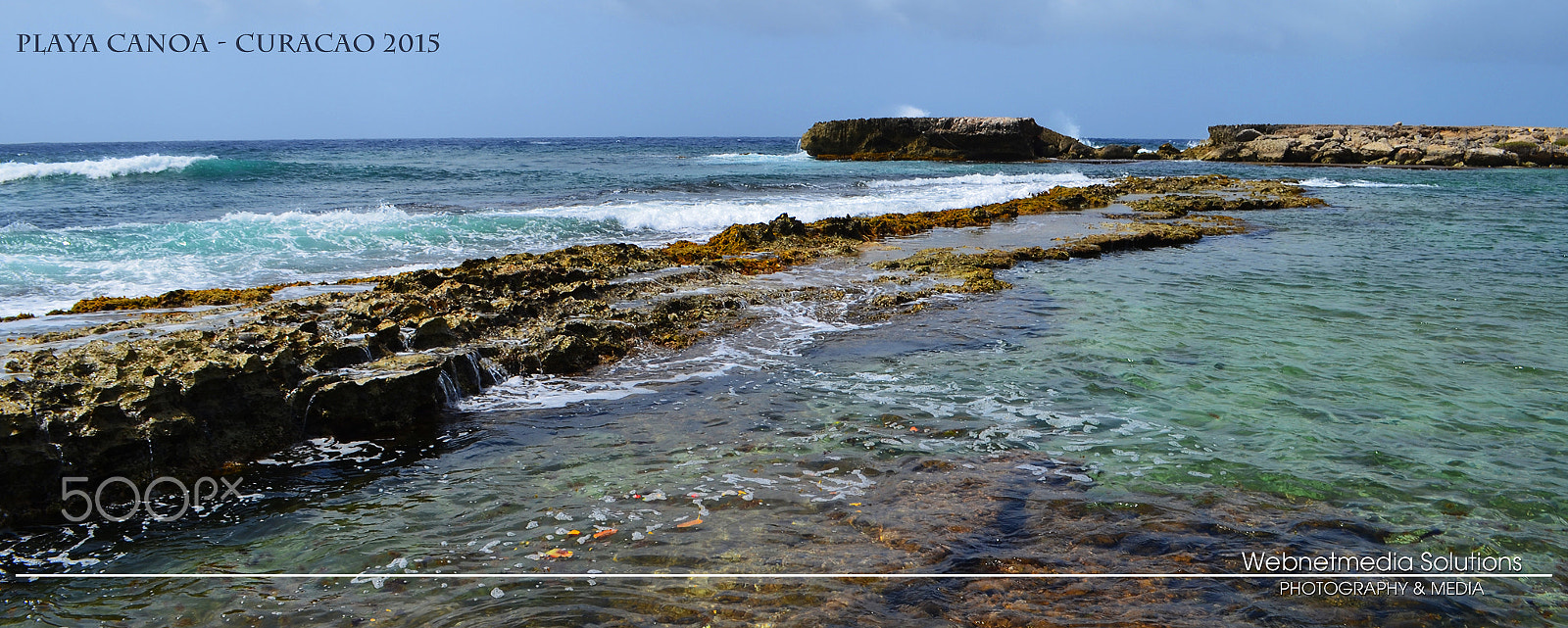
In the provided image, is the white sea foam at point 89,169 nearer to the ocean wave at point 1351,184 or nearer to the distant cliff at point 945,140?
the distant cliff at point 945,140

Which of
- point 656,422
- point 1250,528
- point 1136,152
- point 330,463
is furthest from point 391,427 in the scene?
point 1136,152

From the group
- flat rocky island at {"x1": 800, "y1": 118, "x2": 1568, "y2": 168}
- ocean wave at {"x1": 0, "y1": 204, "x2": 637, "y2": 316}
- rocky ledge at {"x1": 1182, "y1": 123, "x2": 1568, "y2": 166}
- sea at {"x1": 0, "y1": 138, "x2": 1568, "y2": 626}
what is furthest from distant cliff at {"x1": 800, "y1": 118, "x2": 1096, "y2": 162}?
sea at {"x1": 0, "y1": 138, "x2": 1568, "y2": 626}

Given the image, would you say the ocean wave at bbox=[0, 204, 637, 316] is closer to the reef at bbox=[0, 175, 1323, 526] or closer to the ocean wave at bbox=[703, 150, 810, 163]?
the reef at bbox=[0, 175, 1323, 526]

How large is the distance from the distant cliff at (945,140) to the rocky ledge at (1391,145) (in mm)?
9163

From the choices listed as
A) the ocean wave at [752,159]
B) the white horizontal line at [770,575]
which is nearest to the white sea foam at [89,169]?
the ocean wave at [752,159]

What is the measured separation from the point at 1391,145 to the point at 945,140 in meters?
25.7

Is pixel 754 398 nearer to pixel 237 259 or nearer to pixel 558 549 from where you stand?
pixel 558 549

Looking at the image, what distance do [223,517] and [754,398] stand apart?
3093 millimetres

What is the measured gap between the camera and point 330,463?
15.3 feet

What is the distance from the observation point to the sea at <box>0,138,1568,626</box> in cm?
323

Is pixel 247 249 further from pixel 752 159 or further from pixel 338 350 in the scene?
pixel 752 159

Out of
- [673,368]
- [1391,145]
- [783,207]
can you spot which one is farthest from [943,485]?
[1391,145]

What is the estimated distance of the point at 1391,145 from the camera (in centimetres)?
4778

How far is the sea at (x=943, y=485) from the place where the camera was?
3230 mm
